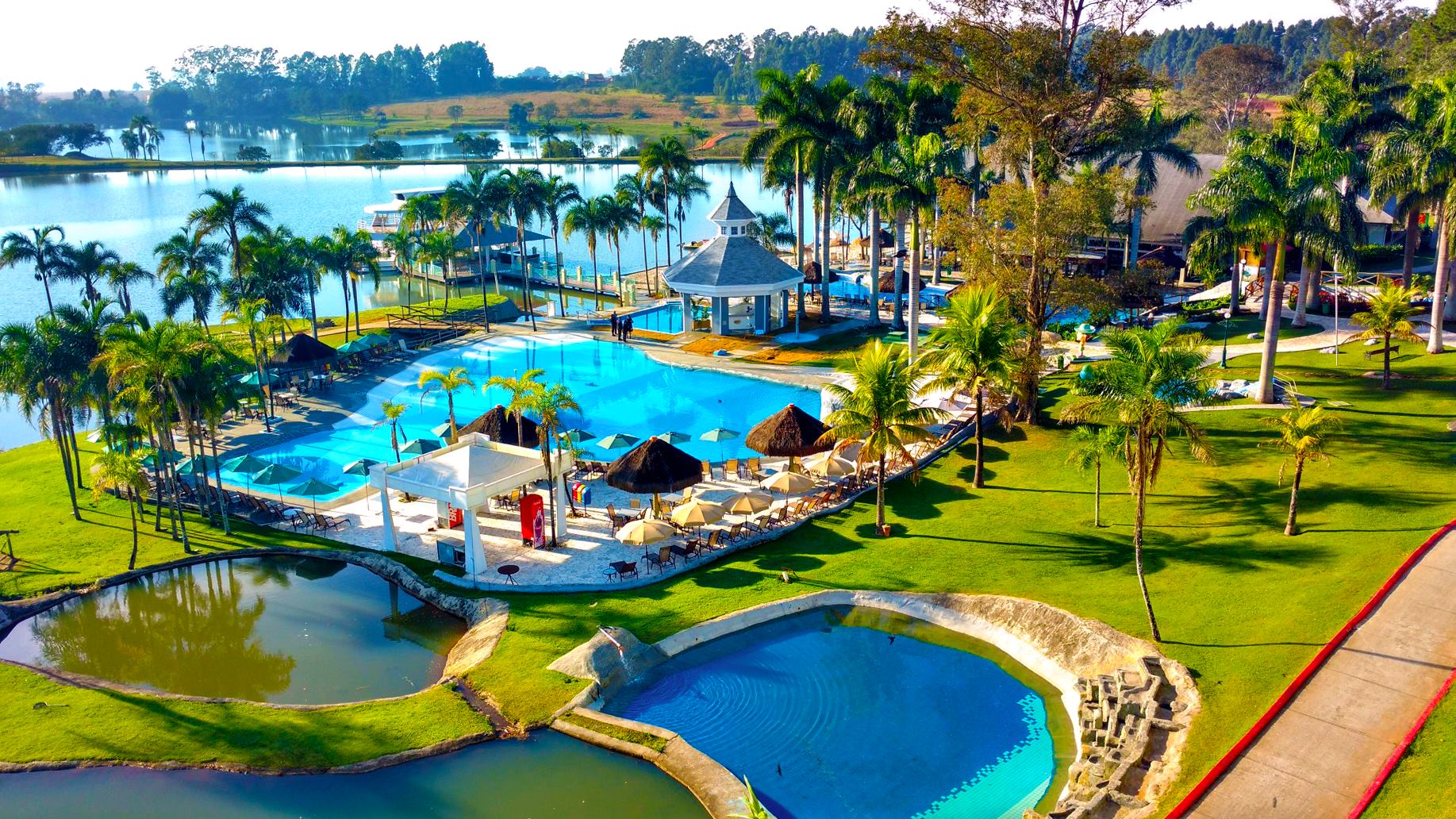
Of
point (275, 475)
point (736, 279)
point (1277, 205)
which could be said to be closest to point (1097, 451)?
point (1277, 205)

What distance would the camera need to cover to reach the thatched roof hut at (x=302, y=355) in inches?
2000

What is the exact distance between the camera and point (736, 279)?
195ft

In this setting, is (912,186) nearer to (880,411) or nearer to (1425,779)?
(880,411)

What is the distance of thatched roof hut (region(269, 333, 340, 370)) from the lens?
167 ft

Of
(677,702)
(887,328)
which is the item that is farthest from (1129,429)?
(887,328)

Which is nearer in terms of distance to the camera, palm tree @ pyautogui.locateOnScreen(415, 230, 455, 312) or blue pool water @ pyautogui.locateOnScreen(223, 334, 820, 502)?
blue pool water @ pyautogui.locateOnScreen(223, 334, 820, 502)

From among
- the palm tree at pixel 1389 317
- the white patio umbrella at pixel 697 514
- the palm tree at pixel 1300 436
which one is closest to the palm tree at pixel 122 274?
the white patio umbrella at pixel 697 514

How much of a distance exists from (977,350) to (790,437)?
7.24 metres

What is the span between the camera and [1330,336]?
1813 inches

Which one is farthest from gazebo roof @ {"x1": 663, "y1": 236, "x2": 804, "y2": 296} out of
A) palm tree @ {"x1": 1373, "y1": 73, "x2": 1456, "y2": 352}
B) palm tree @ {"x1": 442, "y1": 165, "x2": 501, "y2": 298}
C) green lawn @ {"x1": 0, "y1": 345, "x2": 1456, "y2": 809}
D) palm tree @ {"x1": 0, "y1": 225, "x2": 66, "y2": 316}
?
palm tree @ {"x1": 0, "y1": 225, "x2": 66, "y2": 316}

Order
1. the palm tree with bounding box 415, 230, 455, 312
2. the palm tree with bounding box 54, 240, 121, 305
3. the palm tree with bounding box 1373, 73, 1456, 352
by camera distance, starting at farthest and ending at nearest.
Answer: the palm tree with bounding box 415, 230, 455, 312
the palm tree with bounding box 54, 240, 121, 305
the palm tree with bounding box 1373, 73, 1456, 352

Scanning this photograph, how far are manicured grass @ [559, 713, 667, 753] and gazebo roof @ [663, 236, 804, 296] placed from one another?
3755 cm

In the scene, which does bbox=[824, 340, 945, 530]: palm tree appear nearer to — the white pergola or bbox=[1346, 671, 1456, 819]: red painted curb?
the white pergola

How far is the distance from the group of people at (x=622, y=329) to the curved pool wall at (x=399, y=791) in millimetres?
39526
